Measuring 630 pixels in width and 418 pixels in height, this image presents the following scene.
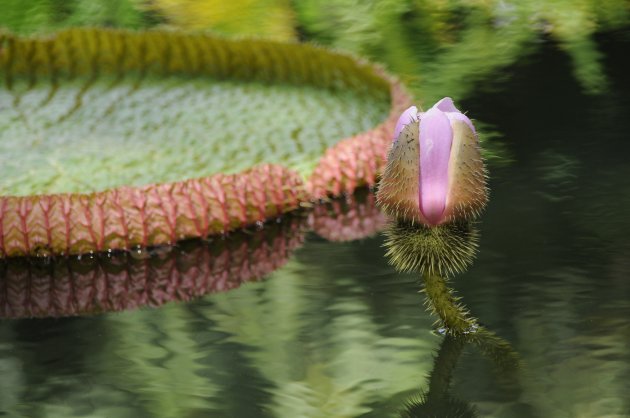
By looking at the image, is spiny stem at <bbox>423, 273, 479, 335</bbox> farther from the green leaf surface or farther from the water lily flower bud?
the green leaf surface

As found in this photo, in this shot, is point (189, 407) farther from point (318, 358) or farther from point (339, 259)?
point (339, 259)

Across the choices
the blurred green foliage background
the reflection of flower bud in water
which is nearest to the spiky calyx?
the reflection of flower bud in water

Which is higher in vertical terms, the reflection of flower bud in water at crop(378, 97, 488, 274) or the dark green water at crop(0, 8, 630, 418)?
the reflection of flower bud in water at crop(378, 97, 488, 274)

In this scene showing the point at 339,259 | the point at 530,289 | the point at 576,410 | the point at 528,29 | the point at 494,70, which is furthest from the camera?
the point at 528,29

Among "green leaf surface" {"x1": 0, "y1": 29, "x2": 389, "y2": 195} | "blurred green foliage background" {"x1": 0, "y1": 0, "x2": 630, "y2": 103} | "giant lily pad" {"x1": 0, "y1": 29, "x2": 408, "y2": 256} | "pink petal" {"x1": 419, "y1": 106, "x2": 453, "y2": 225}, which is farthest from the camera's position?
"blurred green foliage background" {"x1": 0, "y1": 0, "x2": 630, "y2": 103}

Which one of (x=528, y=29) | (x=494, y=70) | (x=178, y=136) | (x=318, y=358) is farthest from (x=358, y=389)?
Result: (x=528, y=29)

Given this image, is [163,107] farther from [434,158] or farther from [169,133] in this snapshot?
[434,158]

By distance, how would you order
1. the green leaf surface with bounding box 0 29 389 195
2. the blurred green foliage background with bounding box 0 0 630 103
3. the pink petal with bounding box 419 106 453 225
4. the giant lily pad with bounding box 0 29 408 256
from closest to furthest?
the pink petal with bounding box 419 106 453 225, the giant lily pad with bounding box 0 29 408 256, the green leaf surface with bounding box 0 29 389 195, the blurred green foliage background with bounding box 0 0 630 103

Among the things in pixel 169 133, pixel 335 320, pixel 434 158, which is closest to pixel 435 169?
pixel 434 158
